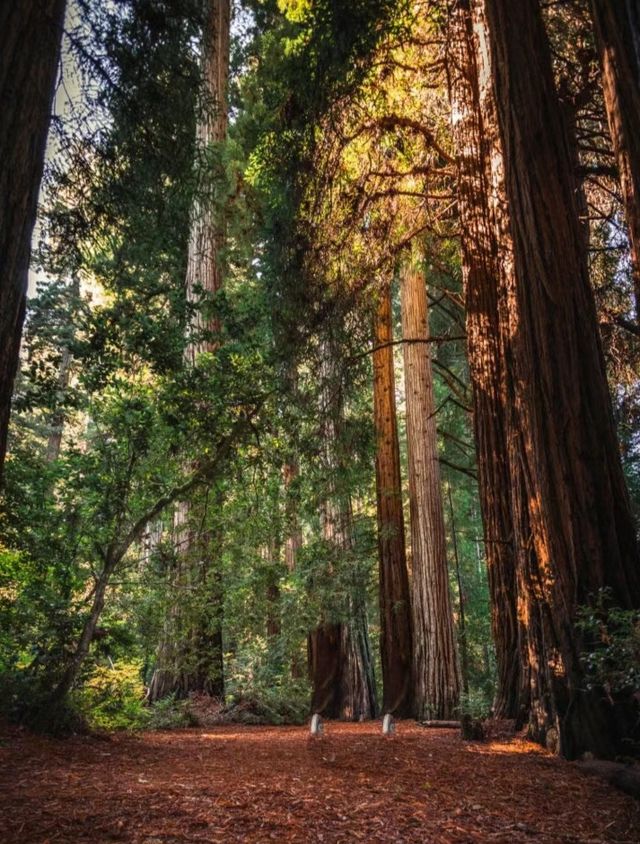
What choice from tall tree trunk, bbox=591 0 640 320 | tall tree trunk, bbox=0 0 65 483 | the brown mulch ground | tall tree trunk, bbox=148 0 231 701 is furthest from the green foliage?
tall tree trunk, bbox=148 0 231 701

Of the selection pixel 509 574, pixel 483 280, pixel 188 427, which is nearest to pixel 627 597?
pixel 509 574

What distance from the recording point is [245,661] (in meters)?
8.46

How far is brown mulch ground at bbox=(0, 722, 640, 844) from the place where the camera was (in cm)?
229

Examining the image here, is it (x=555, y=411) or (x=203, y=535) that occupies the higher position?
(x=555, y=411)

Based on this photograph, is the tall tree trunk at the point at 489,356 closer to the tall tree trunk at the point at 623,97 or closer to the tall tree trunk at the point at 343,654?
the tall tree trunk at the point at 623,97

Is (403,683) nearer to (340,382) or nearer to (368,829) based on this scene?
(340,382)

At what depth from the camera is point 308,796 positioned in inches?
110

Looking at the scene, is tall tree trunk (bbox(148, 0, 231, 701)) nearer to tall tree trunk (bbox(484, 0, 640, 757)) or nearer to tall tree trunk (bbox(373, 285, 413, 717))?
tall tree trunk (bbox(484, 0, 640, 757))

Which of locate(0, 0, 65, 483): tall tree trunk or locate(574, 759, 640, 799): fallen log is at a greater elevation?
locate(0, 0, 65, 483): tall tree trunk

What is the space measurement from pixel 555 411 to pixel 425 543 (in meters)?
5.46

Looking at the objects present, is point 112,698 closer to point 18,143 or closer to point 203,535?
point 203,535

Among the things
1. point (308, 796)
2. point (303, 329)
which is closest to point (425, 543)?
point (303, 329)

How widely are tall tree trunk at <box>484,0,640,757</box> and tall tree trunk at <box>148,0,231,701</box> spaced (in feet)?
8.73

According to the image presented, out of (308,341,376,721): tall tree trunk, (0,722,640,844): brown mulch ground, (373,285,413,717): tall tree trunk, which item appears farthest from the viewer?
(373,285,413,717): tall tree trunk
